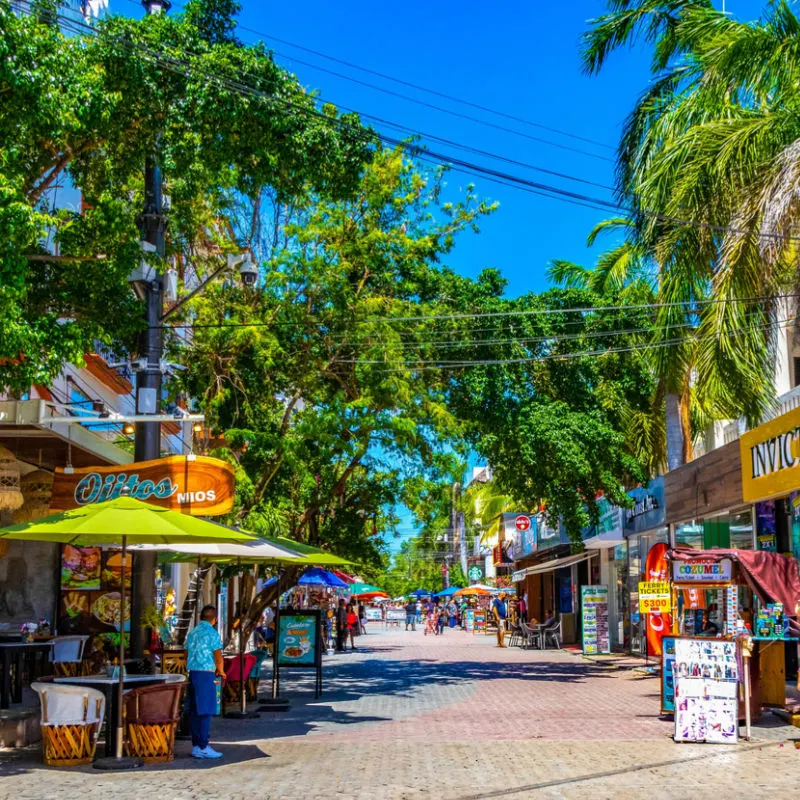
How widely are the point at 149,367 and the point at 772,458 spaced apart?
9250 mm

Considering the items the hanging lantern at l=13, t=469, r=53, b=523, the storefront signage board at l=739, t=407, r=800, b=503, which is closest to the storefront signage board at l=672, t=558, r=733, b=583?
the storefront signage board at l=739, t=407, r=800, b=503

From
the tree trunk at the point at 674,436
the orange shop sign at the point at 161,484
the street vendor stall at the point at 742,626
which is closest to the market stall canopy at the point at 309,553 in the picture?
the orange shop sign at the point at 161,484

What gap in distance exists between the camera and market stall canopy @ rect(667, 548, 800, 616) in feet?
45.0

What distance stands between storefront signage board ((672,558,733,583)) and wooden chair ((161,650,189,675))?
7.19 m

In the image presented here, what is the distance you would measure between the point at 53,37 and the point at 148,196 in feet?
14.1

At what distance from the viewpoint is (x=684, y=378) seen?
21297 mm

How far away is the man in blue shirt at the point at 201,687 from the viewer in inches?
446

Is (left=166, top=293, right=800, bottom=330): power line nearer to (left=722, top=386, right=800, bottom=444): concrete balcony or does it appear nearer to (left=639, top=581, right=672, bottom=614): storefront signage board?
(left=722, top=386, right=800, bottom=444): concrete balcony

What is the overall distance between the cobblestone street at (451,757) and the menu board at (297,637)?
0.67 meters

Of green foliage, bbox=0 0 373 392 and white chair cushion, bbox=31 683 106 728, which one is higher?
green foliage, bbox=0 0 373 392

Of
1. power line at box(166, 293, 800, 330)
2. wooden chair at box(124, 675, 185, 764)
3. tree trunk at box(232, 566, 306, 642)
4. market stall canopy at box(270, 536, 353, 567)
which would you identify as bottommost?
wooden chair at box(124, 675, 185, 764)

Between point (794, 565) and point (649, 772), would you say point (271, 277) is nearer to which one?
point (794, 565)

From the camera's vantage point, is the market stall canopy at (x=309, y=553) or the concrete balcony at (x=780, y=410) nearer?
the market stall canopy at (x=309, y=553)

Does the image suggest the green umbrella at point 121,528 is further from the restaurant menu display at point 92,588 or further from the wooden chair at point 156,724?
the restaurant menu display at point 92,588
